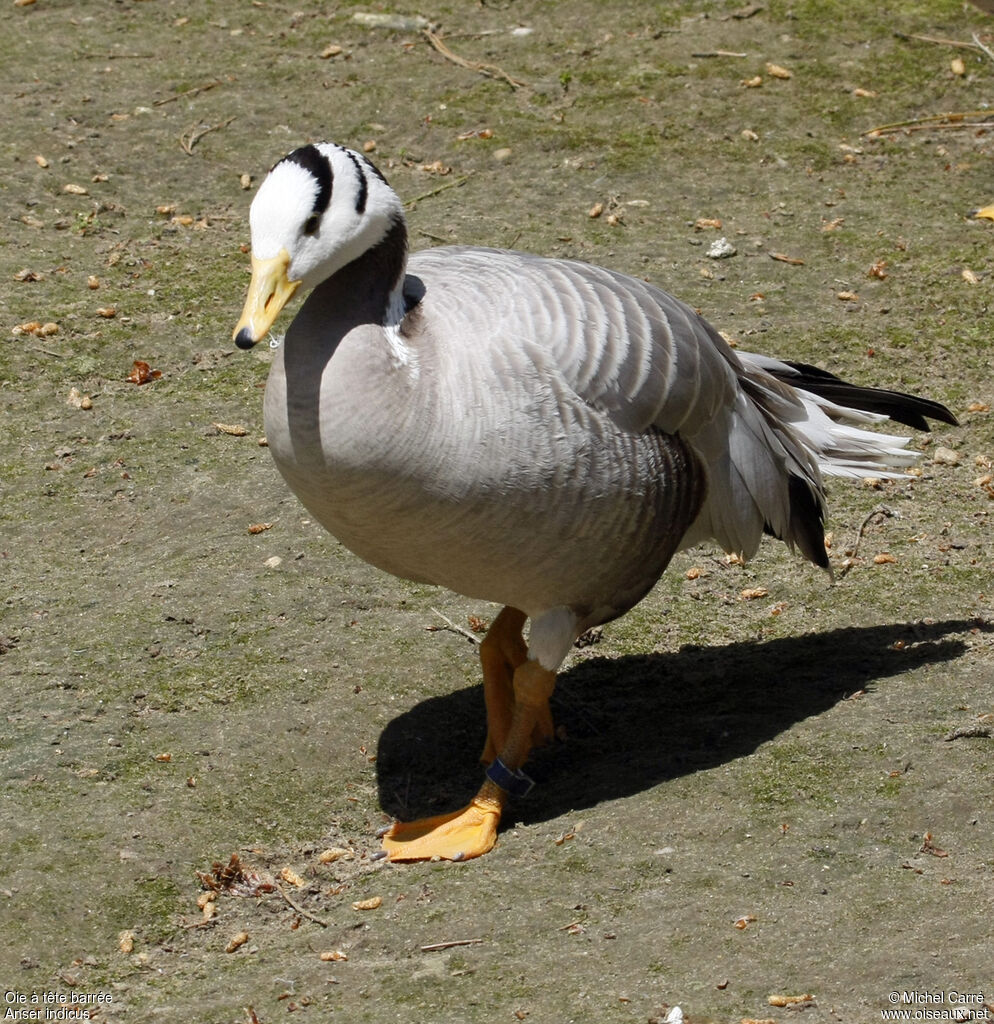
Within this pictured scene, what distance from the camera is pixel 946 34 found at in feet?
29.5

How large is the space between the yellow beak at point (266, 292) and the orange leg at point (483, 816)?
4.69 feet

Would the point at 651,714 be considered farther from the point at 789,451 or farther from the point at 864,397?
the point at 864,397

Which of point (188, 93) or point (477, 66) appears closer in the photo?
point (188, 93)

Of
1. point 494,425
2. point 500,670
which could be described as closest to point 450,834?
point 500,670

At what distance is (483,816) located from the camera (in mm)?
4219

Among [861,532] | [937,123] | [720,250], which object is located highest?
[937,123]

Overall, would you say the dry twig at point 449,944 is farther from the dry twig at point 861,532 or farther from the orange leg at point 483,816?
the dry twig at point 861,532

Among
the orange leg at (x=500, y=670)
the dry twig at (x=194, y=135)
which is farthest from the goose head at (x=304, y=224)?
the dry twig at (x=194, y=135)

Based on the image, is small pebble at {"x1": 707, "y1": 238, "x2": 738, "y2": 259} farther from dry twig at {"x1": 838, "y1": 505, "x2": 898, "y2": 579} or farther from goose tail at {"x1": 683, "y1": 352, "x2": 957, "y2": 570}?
goose tail at {"x1": 683, "y1": 352, "x2": 957, "y2": 570}

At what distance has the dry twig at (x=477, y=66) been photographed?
28.7 feet

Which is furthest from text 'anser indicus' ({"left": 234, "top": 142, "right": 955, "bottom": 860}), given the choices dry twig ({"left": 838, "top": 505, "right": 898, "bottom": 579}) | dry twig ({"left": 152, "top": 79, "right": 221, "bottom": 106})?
dry twig ({"left": 152, "top": 79, "right": 221, "bottom": 106})

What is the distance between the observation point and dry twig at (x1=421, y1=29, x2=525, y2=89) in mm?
8734

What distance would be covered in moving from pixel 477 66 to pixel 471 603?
4.69 m

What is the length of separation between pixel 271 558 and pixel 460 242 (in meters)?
2.57
